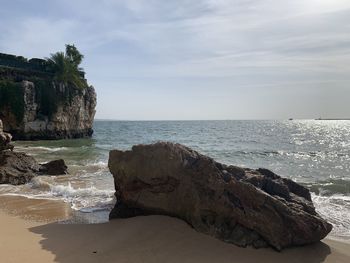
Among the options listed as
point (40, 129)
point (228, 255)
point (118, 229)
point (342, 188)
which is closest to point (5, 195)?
point (118, 229)

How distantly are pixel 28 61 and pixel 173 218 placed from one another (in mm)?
52522

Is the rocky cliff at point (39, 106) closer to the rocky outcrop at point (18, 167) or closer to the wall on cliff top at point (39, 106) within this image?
the wall on cliff top at point (39, 106)

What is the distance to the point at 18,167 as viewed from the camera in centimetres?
1730

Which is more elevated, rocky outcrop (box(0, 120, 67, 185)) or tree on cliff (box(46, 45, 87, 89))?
tree on cliff (box(46, 45, 87, 89))

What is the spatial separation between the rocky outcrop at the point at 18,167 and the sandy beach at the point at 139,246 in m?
7.52

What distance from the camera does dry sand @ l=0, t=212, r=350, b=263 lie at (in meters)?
7.16

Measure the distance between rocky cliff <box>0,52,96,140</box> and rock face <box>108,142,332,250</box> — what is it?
41.8 m

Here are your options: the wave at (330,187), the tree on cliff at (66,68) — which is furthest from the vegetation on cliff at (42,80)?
the wave at (330,187)

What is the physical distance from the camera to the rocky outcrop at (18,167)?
16.1 metres

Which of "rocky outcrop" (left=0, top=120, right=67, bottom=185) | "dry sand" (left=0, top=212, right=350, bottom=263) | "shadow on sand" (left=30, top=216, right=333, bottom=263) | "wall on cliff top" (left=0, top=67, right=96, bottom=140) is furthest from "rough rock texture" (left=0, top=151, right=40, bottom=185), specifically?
"wall on cliff top" (left=0, top=67, right=96, bottom=140)

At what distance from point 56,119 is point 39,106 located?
2936 mm

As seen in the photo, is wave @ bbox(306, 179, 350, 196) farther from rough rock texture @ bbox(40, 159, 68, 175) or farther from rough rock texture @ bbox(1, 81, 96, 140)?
rough rock texture @ bbox(1, 81, 96, 140)

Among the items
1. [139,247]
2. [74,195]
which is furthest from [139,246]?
[74,195]

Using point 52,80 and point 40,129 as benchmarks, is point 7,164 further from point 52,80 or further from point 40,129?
point 52,80
